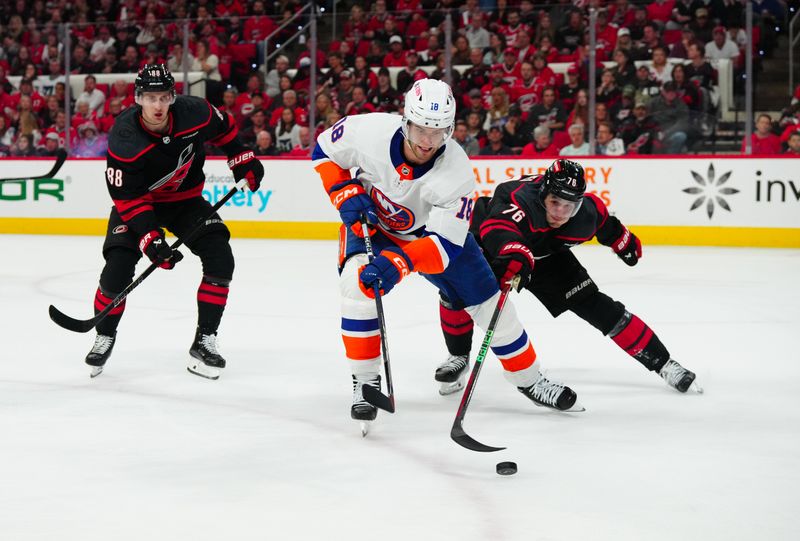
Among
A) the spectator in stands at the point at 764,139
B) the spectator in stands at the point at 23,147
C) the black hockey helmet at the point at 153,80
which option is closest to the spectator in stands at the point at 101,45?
the spectator in stands at the point at 23,147

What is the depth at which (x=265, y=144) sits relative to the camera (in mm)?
9930

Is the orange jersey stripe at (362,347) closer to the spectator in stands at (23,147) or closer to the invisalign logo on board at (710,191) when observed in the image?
the invisalign logo on board at (710,191)

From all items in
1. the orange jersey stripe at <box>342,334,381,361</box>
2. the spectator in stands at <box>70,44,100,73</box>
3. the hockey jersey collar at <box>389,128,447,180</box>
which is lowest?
the orange jersey stripe at <box>342,334,381,361</box>

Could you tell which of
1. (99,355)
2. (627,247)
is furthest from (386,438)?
(99,355)

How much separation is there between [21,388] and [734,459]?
2.45 metres

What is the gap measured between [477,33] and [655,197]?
2177 millimetres

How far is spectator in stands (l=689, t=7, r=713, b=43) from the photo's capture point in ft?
28.3

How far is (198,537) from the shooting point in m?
2.28

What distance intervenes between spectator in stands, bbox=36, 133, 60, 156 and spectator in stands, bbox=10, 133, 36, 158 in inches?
2.8

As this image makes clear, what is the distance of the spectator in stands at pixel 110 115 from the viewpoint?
1006 centimetres

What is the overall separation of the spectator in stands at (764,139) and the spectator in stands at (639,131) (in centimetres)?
75

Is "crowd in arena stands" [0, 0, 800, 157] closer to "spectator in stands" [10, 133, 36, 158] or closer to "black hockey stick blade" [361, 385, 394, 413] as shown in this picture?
"spectator in stands" [10, 133, 36, 158]

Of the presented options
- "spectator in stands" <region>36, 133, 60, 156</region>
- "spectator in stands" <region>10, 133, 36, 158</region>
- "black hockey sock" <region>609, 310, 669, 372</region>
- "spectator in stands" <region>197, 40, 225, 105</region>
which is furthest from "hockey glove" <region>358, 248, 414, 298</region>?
"spectator in stands" <region>10, 133, 36, 158</region>

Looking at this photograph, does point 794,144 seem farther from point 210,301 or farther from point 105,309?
point 105,309
